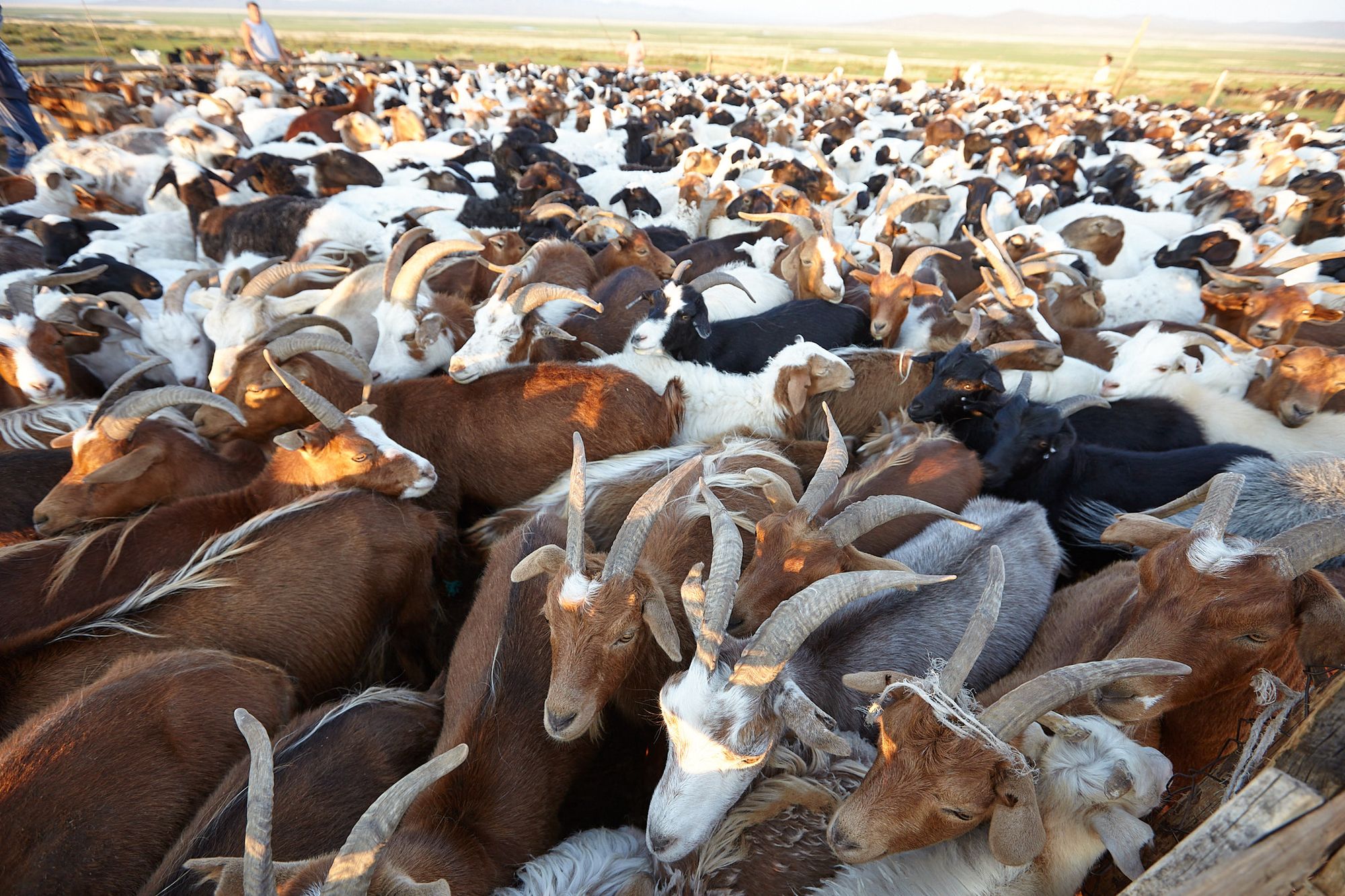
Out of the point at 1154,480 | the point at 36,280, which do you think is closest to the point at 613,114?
the point at 36,280

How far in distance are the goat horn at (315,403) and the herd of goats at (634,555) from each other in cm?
7

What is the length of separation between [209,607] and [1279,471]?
6.28 m

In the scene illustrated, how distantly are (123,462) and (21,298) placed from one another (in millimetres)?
2759

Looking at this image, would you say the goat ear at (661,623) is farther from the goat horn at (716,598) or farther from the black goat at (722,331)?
the black goat at (722,331)

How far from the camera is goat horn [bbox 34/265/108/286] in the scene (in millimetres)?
5641

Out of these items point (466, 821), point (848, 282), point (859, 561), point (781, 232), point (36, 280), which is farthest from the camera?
point (781, 232)

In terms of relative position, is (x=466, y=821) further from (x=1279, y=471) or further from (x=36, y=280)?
(x=36, y=280)

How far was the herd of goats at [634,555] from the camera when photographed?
2385 millimetres

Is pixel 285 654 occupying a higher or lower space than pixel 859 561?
lower

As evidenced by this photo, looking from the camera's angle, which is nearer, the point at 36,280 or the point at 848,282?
the point at 36,280

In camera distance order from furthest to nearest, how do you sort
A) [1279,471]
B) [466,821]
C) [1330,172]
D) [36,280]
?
1. [1330,172]
2. [36,280]
3. [1279,471]
4. [466,821]

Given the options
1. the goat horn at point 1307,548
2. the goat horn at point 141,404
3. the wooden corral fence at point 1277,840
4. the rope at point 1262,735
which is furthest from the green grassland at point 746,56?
the goat horn at point 141,404

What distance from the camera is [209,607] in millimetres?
3303

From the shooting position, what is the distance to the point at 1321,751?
62.2 inches
